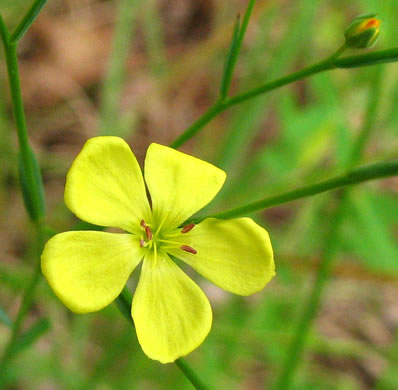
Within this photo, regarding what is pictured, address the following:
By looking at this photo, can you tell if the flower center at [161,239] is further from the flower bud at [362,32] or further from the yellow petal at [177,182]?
the flower bud at [362,32]

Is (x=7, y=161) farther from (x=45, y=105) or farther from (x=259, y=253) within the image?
(x=259, y=253)

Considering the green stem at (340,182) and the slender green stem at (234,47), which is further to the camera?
the slender green stem at (234,47)

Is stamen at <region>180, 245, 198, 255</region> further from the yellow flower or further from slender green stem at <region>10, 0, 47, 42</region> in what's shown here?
slender green stem at <region>10, 0, 47, 42</region>

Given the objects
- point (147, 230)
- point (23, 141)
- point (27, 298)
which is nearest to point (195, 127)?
point (147, 230)

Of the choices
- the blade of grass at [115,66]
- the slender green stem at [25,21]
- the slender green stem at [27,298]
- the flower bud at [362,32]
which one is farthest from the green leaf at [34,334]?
the blade of grass at [115,66]

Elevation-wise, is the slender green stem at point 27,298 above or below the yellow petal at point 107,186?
below

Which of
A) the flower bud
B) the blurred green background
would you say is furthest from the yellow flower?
the blurred green background

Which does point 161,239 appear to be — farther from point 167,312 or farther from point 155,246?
point 167,312
